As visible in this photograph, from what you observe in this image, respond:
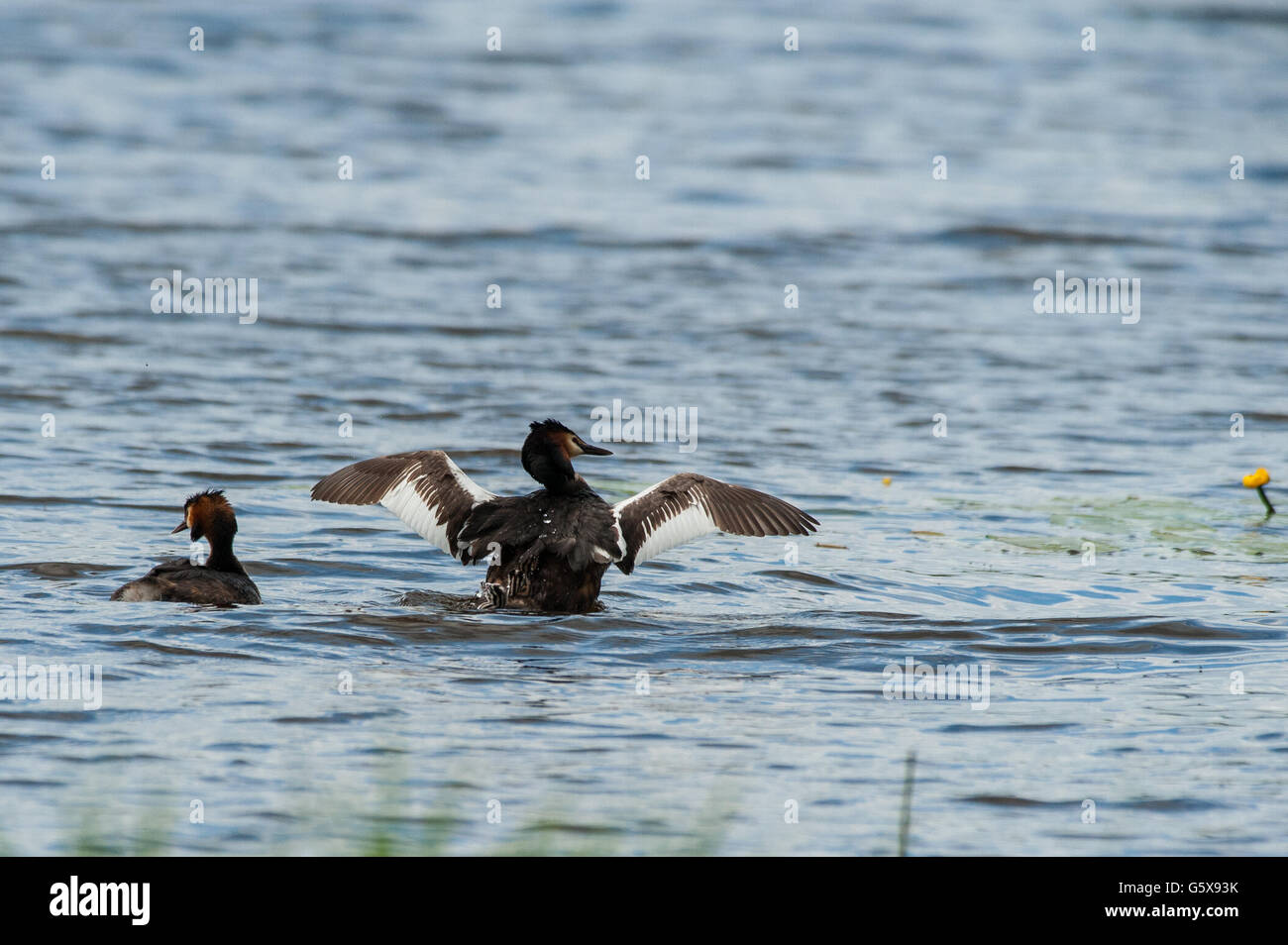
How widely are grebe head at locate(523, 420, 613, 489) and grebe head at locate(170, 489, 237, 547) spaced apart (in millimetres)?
1613

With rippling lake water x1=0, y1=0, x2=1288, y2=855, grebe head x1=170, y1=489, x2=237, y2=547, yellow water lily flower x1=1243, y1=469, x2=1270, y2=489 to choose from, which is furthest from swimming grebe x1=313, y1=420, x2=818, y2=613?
yellow water lily flower x1=1243, y1=469, x2=1270, y2=489

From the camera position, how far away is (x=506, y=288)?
59.5 feet

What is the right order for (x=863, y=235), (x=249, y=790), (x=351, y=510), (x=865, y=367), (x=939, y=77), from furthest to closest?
1. (x=939, y=77)
2. (x=863, y=235)
3. (x=865, y=367)
4. (x=351, y=510)
5. (x=249, y=790)

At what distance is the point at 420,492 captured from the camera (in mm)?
9961

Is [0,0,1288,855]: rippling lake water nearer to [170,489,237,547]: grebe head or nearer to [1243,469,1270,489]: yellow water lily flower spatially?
[1243,469,1270,489]: yellow water lily flower

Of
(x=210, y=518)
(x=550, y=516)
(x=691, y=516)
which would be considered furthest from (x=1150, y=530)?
(x=210, y=518)

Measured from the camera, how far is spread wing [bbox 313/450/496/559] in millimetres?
9883

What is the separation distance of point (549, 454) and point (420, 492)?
2.71 ft

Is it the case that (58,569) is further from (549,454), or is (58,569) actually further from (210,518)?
(549,454)

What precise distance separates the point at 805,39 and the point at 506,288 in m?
17.2

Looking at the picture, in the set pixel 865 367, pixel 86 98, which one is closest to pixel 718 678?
pixel 865 367
